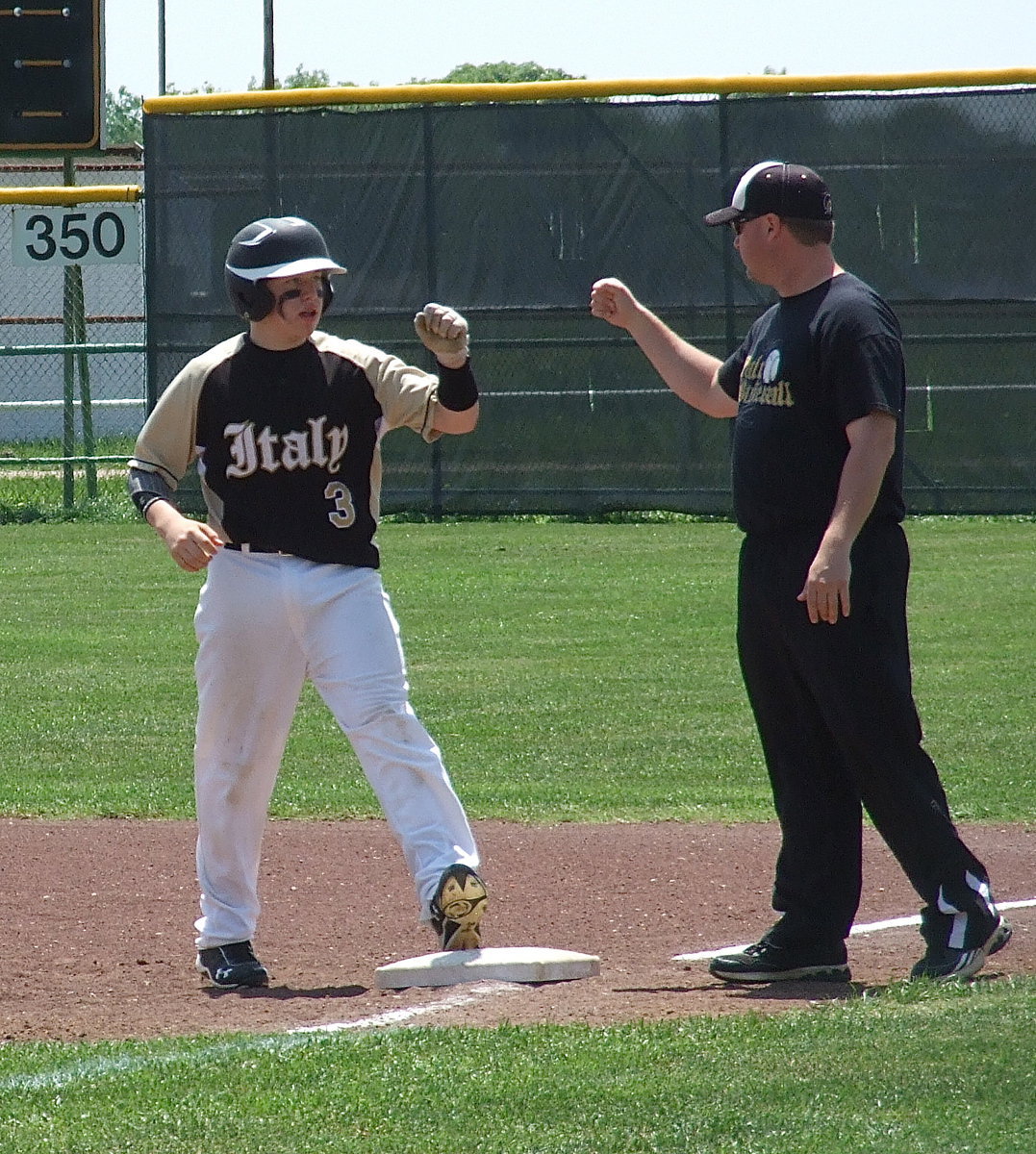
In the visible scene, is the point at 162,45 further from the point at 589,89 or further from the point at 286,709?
the point at 286,709

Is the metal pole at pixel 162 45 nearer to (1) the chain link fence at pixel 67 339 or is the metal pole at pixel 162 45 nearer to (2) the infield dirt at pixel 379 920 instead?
(1) the chain link fence at pixel 67 339

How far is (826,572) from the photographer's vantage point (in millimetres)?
4289

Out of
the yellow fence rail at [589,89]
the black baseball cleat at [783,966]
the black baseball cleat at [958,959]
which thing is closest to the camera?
the black baseball cleat at [958,959]

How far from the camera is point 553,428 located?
16.6 meters

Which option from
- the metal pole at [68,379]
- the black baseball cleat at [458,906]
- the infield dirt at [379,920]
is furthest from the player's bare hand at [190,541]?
the metal pole at [68,379]

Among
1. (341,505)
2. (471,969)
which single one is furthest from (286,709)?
(471,969)

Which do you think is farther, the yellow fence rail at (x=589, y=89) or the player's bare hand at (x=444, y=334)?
the yellow fence rail at (x=589, y=89)

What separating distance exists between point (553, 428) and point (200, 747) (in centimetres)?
1184

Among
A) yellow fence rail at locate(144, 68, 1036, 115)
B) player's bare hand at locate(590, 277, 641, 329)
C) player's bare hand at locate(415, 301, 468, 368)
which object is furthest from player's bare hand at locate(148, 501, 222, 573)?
yellow fence rail at locate(144, 68, 1036, 115)

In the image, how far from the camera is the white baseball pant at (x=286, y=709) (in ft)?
15.5

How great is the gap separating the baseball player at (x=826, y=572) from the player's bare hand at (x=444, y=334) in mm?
726

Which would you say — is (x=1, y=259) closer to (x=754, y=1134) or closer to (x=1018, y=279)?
(x=1018, y=279)

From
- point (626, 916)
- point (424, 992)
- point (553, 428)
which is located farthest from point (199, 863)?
point (553, 428)

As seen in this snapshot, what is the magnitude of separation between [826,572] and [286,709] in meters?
1.49
